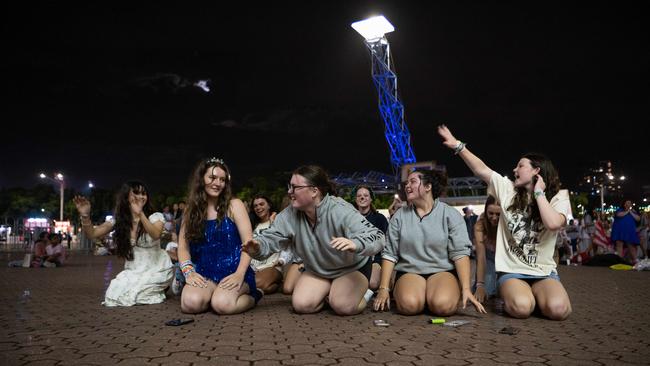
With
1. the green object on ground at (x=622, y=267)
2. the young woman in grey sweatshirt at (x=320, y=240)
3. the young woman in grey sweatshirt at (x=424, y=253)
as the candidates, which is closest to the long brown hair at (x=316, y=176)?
the young woman in grey sweatshirt at (x=320, y=240)

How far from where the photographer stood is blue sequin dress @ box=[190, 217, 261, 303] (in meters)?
5.24

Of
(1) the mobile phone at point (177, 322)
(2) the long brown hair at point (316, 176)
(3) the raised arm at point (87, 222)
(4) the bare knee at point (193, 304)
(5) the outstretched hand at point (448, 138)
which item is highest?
(5) the outstretched hand at point (448, 138)

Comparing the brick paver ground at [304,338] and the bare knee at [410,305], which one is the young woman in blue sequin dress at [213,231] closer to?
the brick paver ground at [304,338]

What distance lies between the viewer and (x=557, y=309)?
447 cm

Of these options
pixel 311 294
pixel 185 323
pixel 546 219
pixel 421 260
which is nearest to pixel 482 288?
pixel 421 260

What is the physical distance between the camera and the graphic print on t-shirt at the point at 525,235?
4.74 meters

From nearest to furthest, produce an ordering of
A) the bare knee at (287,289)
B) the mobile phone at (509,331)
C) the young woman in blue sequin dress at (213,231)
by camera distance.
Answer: the mobile phone at (509,331) → the young woman in blue sequin dress at (213,231) → the bare knee at (287,289)

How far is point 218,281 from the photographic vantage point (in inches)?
209

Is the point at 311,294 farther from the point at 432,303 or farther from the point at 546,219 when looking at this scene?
the point at 546,219

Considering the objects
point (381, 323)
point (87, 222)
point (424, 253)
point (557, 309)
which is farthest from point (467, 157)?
point (87, 222)

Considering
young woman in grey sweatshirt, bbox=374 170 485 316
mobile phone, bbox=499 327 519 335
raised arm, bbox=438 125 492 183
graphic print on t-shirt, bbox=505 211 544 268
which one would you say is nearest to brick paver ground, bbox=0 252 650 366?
mobile phone, bbox=499 327 519 335

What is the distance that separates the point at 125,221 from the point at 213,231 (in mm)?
1274

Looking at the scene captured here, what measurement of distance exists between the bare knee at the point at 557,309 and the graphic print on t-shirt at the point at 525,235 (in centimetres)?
39

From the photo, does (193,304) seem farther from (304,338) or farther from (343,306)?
(304,338)
